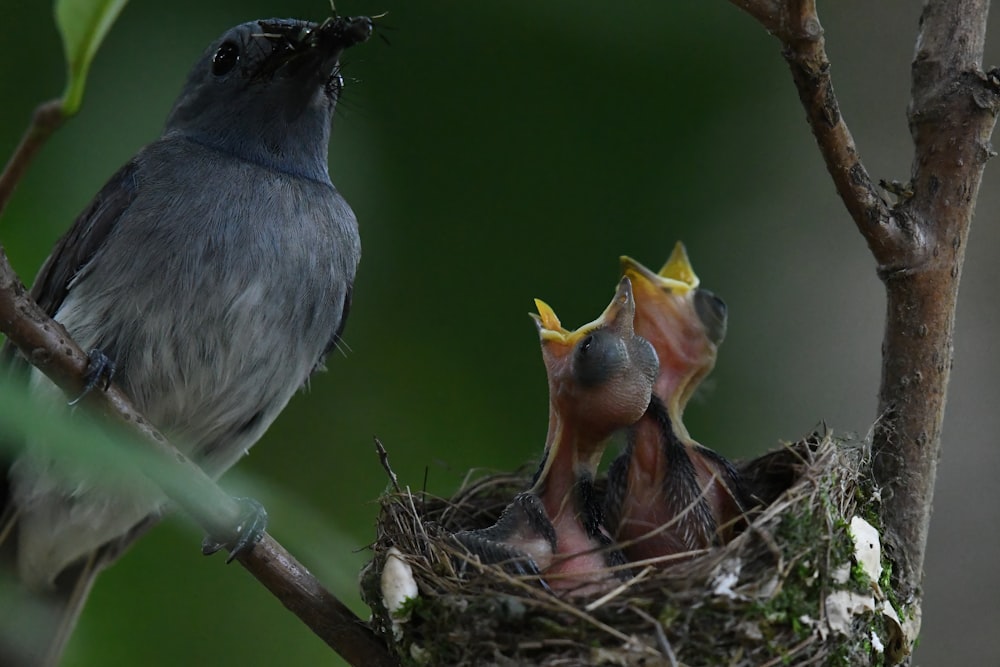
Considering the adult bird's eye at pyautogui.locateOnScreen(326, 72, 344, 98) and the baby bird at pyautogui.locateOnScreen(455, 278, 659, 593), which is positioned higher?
the adult bird's eye at pyautogui.locateOnScreen(326, 72, 344, 98)

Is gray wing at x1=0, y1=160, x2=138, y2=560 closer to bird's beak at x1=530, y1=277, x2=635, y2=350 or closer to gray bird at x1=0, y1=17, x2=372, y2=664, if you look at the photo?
gray bird at x1=0, y1=17, x2=372, y2=664

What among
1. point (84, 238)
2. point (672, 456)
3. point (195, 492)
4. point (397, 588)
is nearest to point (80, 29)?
point (195, 492)

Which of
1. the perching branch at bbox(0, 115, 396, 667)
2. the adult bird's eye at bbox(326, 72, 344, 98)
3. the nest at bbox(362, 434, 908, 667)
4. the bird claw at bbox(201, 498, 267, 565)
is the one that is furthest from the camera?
the adult bird's eye at bbox(326, 72, 344, 98)

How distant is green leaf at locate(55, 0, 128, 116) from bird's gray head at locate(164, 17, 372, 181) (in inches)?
76.5

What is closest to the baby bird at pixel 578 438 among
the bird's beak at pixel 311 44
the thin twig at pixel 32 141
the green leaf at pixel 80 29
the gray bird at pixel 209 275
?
the gray bird at pixel 209 275

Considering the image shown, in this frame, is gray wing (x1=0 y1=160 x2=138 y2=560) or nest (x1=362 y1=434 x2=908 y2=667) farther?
gray wing (x1=0 y1=160 x2=138 y2=560)

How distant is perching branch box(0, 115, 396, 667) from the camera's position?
70.7 inches

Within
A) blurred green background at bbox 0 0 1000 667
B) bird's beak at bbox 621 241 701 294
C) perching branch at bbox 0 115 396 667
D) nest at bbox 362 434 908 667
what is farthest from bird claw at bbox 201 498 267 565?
bird's beak at bbox 621 241 701 294

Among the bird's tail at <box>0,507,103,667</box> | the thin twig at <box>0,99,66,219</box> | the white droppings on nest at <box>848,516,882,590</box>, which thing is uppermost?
the thin twig at <box>0,99,66,219</box>

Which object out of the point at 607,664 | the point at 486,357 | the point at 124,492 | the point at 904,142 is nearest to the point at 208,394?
the point at 124,492

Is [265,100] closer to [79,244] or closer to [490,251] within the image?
[79,244]

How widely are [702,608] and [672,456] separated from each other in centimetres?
63

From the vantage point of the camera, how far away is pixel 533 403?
3.52m

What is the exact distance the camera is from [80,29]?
936 millimetres
